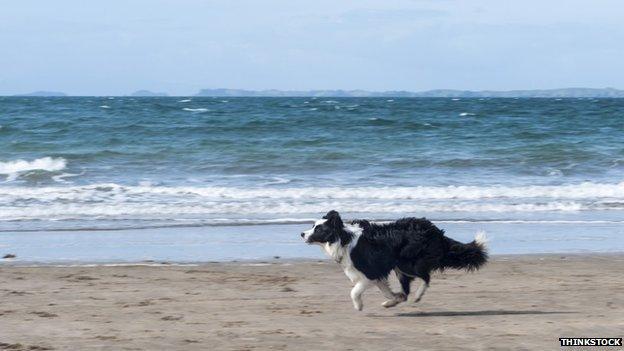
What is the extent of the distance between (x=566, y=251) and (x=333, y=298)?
4176 mm

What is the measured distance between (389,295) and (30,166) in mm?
16222

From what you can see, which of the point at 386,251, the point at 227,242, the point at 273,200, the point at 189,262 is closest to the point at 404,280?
the point at 386,251

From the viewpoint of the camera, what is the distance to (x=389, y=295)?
8.70 meters

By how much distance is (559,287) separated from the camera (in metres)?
9.64

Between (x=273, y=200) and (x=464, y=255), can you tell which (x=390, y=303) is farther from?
(x=273, y=200)

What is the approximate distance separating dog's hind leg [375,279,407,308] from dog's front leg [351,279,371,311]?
0.49 feet

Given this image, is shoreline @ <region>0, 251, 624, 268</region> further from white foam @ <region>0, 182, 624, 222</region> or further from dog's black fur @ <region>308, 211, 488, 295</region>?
white foam @ <region>0, 182, 624, 222</region>

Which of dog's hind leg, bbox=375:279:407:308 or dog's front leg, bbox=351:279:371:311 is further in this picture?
dog's hind leg, bbox=375:279:407:308

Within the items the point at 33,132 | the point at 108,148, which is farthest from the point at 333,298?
the point at 33,132

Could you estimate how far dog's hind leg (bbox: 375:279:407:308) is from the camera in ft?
28.4

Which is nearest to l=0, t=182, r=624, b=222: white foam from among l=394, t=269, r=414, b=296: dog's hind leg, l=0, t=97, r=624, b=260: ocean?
l=0, t=97, r=624, b=260: ocean

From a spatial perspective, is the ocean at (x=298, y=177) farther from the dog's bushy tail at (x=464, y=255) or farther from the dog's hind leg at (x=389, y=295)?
the dog's bushy tail at (x=464, y=255)

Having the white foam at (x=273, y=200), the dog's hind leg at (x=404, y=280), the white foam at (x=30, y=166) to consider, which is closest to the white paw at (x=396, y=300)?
the dog's hind leg at (x=404, y=280)

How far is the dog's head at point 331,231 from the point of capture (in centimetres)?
856
